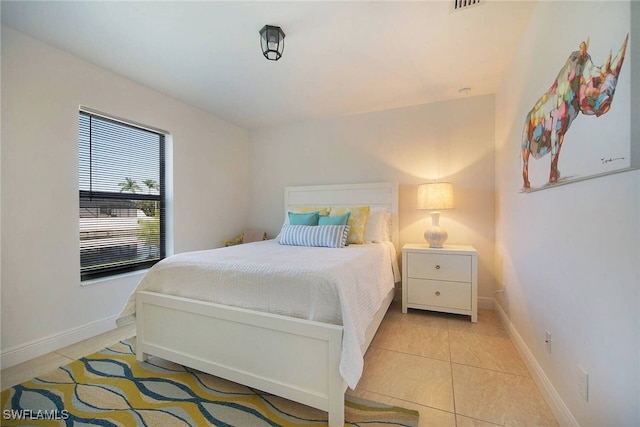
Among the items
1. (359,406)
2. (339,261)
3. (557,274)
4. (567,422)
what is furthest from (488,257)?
(359,406)

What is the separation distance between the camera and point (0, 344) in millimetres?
1757

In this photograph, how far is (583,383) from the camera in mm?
1104

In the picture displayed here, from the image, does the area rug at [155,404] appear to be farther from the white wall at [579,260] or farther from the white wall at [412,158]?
the white wall at [412,158]

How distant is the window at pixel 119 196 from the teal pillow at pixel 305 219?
152 centimetres

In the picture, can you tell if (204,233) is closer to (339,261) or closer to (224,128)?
(224,128)

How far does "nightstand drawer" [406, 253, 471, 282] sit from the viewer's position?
8.25 ft

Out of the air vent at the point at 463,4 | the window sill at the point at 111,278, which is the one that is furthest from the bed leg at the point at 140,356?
the air vent at the point at 463,4

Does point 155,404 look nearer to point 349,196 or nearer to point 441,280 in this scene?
point 441,280

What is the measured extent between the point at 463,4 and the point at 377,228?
1.93 metres

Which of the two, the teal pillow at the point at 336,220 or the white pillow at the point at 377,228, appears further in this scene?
the white pillow at the point at 377,228

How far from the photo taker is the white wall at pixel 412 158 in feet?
9.40

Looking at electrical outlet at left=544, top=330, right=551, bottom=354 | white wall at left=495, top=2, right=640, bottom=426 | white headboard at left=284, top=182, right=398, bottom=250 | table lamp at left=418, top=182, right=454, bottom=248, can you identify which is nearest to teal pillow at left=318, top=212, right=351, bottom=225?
white headboard at left=284, top=182, right=398, bottom=250

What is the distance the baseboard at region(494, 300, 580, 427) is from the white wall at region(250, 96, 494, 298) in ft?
3.13
